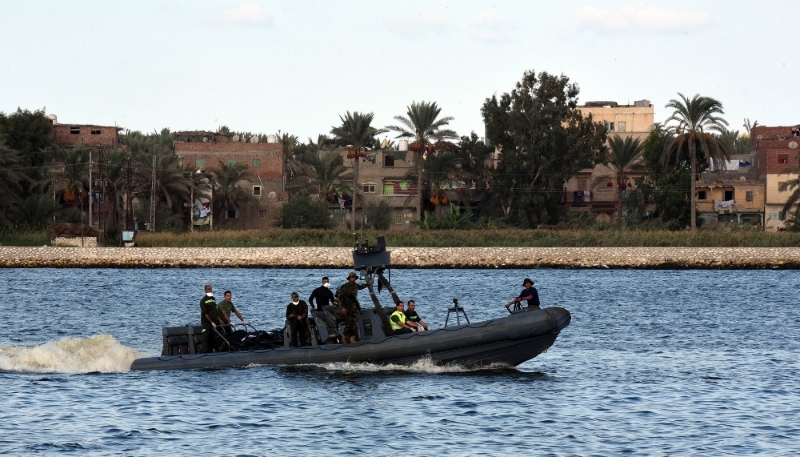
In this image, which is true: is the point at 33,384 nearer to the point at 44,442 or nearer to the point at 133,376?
the point at 133,376

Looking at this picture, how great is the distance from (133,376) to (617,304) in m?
28.8

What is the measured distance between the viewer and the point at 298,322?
26.1 m

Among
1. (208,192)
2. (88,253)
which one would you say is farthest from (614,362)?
(208,192)

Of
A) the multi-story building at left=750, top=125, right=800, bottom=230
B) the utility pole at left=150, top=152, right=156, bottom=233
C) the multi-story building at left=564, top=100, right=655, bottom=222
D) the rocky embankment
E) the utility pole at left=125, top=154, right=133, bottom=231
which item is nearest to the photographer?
the rocky embankment

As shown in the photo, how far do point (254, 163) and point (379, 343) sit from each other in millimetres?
76623

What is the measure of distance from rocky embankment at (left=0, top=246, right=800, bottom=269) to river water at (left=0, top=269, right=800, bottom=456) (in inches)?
1570

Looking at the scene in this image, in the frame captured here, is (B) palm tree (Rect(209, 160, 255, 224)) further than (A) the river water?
Yes

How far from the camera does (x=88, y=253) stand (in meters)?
80.9

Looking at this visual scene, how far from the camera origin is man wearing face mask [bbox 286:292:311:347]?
25.9 m

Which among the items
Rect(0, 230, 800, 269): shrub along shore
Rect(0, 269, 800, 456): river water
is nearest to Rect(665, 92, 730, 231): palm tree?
Rect(0, 230, 800, 269): shrub along shore

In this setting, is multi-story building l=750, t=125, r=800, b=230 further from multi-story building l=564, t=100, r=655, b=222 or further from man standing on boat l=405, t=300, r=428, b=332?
man standing on boat l=405, t=300, r=428, b=332

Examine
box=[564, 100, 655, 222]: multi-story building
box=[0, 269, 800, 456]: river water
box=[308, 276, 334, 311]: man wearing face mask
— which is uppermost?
box=[564, 100, 655, 222]: multi-story building

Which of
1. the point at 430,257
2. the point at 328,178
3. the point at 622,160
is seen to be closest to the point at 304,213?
the point at 328,178

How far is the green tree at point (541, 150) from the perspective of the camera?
3671 inches
